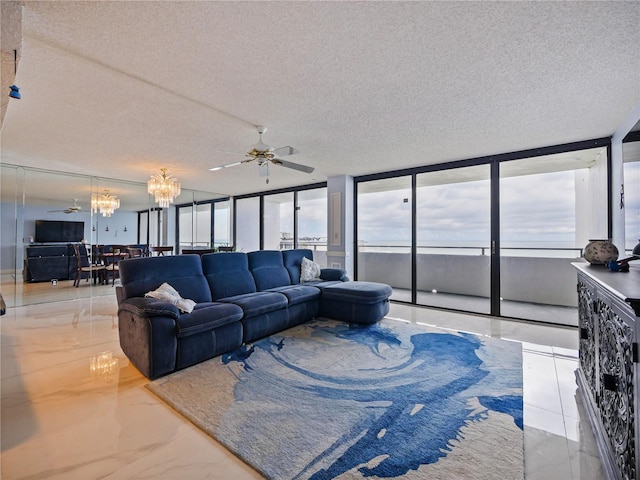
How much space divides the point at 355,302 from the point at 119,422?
9.34 ft

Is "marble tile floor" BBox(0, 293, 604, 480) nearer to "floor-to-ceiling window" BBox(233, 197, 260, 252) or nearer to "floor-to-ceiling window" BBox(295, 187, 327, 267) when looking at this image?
"floor-to-ceiling window" BBox(295, 187, 327, 267)

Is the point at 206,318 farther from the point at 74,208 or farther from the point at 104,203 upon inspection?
the point at 74,208

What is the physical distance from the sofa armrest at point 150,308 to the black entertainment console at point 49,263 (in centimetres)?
497

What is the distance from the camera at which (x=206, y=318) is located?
2895 millimetres

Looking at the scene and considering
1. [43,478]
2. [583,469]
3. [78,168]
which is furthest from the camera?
[78,168]

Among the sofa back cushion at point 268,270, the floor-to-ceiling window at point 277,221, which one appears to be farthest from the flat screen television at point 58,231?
the sofa back cushion at point 268,270

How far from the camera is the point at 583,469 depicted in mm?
1602

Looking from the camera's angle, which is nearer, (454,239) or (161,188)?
(161,188)

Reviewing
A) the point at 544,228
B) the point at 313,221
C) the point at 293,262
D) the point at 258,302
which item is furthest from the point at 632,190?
the point at 313,221

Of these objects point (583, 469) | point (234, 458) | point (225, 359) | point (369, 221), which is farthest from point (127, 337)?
point (369, 221)

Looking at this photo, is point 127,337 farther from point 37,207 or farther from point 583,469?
point 37,207

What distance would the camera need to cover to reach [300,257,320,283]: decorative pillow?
500 centimetres

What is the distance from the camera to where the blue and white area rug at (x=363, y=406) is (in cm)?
163

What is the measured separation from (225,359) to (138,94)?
267cm
